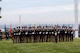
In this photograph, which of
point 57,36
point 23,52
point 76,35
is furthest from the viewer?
point 76,35

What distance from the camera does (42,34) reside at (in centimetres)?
3662

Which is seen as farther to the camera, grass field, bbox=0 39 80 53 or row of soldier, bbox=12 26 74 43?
row of soldier, bbox=12 26 74 43

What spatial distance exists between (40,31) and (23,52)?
44.5 ft

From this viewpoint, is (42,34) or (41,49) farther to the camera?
(42,34)

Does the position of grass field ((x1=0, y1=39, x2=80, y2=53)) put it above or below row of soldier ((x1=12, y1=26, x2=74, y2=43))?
below

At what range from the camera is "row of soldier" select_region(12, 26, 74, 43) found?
35688 mm

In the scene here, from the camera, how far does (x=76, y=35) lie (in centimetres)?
4288

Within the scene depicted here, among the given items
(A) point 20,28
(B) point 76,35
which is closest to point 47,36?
(A) point 20,28

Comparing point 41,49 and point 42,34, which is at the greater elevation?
point 42,34

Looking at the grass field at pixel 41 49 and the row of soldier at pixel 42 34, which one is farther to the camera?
the row of soldier at pixel 42 34

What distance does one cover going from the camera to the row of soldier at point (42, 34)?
35.7 meters

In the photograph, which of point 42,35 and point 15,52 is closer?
point 15,52

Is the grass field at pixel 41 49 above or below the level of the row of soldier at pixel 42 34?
below

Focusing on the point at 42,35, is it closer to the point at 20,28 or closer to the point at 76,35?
the point at 20,28
